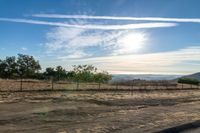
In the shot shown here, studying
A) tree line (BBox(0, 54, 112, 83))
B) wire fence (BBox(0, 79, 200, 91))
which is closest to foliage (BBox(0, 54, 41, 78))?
tree line (BBox(0, 54, 112, 83))

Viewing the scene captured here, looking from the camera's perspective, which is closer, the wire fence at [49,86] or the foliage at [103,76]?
the wire fence at [49,86]

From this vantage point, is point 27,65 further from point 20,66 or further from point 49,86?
point 49,86

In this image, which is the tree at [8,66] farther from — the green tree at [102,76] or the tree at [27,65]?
the green tree at [102,76]

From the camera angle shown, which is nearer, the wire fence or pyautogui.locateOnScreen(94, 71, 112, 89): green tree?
the wire fence

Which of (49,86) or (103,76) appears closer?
(49,86)

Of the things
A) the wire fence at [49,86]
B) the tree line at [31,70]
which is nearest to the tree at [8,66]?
the tree line at [31,70]

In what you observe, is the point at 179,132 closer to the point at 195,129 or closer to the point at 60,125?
the point at 195,129

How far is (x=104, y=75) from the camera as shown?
278 ft

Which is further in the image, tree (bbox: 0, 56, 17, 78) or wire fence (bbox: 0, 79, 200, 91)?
tree (bbox: 0, 56, 17, 78)

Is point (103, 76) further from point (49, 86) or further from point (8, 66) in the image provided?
point (49, 86)

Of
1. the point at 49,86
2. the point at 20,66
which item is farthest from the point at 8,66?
the point at 49,86

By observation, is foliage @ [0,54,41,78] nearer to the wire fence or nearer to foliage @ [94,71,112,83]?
foliage @ [94,71,112,83]

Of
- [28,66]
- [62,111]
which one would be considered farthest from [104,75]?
[62,111]

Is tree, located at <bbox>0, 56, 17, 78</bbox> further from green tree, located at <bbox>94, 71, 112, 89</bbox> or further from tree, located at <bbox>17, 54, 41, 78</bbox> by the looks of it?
green tree, located at <bbox>94, 71, 112, 89</bbox>
